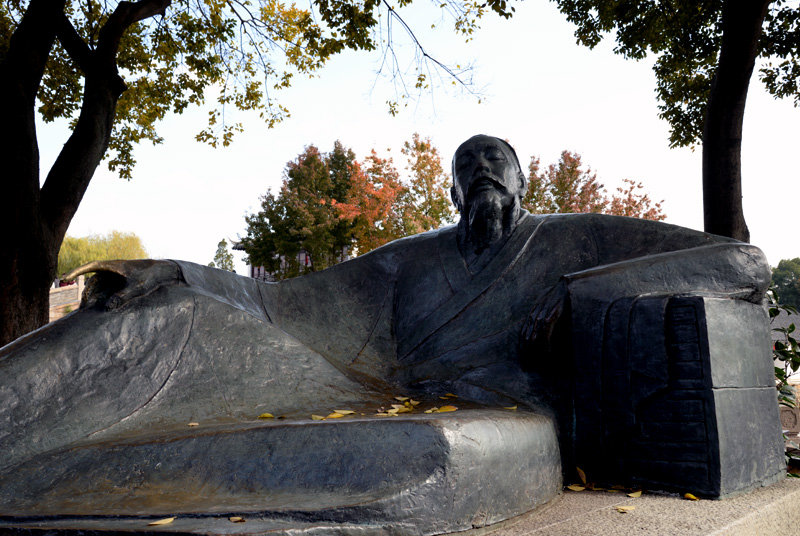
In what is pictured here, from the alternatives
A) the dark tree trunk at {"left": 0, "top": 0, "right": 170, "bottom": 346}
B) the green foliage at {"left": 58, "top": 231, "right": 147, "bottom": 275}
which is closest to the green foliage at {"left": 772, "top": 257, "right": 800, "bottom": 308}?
the dark tree trunk at {"left": 0, "top": 0, "right": 170, "bottom": 346}

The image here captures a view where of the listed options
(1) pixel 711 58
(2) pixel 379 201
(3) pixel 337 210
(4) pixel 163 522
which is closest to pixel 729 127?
(1) pixel 711 58

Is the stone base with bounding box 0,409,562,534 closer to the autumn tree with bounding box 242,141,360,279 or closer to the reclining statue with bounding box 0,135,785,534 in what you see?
the reclining statue with bounding box 0,135,785,534

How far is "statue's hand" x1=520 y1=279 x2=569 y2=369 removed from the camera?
2.68 metres

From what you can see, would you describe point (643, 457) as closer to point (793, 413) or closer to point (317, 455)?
point (317, 455)

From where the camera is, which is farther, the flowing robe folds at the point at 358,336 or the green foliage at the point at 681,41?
the green foliage at the point at 681,41

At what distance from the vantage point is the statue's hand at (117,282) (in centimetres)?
256

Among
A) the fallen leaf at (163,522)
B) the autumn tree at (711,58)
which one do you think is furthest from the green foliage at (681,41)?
the fallen leaf at (163,522)

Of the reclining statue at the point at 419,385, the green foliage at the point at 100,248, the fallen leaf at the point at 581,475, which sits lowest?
the fallen leaf at the point at 581,475

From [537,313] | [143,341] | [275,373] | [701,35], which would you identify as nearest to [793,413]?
[701,35]

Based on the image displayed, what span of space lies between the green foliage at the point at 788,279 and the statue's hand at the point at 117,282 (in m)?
30.0

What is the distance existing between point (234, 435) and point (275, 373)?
0.70 meters

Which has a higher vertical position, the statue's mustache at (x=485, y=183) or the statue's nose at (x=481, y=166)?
the statue's nose at (x=481, y=166)

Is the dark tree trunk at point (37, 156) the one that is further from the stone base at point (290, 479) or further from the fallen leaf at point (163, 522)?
the fallen leaf at point (163, 522)

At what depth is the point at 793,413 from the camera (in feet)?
27.4
